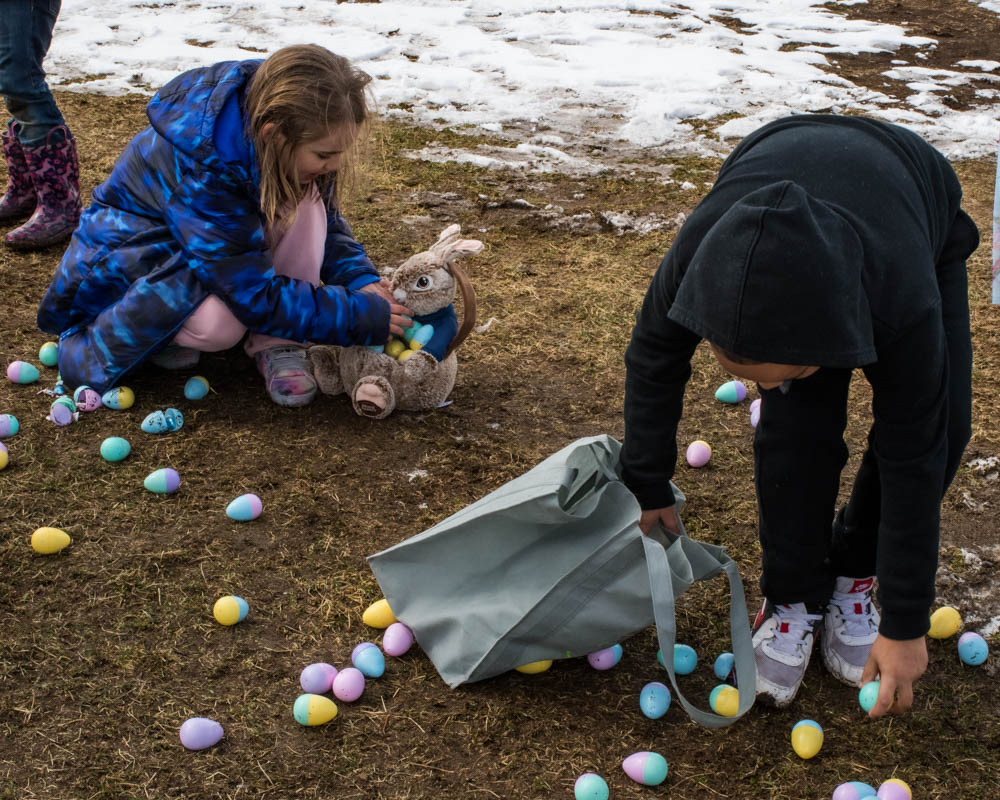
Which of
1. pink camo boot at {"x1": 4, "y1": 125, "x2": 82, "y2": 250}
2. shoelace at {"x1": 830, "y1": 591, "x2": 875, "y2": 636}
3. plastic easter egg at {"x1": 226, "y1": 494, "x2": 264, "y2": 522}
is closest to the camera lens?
shoelace at {"x1": 830, "y1": 591, "x2": 875, "y2": 636}

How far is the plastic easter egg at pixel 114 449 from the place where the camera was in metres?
3.23

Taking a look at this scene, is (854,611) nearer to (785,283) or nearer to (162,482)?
(785,283)

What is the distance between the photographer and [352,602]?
2.72 m

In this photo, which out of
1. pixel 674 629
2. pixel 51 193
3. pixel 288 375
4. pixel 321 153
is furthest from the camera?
pixel 51 193

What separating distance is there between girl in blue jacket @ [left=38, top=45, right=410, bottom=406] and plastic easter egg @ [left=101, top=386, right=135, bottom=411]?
0.04m

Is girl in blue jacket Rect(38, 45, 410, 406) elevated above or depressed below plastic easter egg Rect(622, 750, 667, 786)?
above

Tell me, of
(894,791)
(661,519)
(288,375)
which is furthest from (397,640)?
(288,375)

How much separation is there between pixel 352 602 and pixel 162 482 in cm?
79

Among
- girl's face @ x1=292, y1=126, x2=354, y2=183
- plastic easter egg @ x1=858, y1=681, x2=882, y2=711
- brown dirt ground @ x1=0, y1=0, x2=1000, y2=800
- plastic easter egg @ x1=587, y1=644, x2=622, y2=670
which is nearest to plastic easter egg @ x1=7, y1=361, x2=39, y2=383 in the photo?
brown dirt ground @ x1=0, y1=0, x2=1000, y2=800

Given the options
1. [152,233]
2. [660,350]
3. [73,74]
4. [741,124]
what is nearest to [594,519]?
[660,350]

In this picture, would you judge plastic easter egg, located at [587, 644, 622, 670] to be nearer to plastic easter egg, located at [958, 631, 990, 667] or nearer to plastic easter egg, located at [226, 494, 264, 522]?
plastic easter egg, located at [958, 631, 990, 667]

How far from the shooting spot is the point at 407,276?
3465 millimetres

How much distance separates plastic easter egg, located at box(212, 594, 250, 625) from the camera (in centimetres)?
259

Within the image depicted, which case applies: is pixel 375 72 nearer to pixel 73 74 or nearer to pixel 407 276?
pixel 73 74
